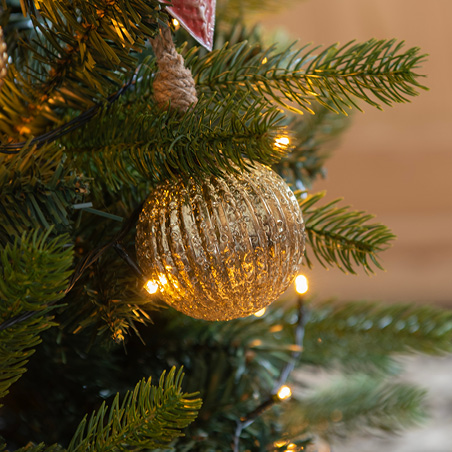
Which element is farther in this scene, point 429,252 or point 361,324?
point 429,252

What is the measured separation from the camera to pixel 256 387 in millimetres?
284

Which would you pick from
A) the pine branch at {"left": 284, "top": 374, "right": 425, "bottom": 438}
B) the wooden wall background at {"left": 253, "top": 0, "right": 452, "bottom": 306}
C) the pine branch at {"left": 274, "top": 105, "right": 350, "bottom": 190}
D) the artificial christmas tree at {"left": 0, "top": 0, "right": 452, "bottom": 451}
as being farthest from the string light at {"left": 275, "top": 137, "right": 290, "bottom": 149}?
the wooden wall background at {"left": 253, "top": 0, "right": 452, "bottom": 306}

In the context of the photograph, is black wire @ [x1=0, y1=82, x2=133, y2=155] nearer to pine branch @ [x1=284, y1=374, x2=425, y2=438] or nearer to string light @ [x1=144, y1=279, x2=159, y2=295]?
string light @ [x1=144, y1=279, x2=159, y2=295]

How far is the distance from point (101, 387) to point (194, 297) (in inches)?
3.6

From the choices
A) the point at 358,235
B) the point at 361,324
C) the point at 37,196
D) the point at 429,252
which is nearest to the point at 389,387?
the point at 361,324

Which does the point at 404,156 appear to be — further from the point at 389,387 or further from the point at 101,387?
the point at 101,387

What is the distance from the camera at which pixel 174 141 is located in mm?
160

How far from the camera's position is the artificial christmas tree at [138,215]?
0.50ft

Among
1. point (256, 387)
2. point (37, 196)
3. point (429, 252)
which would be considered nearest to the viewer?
point (37, 196)

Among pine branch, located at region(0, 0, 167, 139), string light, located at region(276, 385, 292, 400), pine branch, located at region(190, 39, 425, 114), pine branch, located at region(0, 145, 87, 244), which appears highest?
pine branch, located at region(190, 39, 425, 114)

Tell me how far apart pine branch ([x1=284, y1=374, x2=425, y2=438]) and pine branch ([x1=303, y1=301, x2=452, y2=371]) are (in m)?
0.02

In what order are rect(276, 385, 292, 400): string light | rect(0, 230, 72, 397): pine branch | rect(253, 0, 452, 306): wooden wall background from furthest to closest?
rect(253, 0, 452, 306): wooden wall background
rect(276, 385, 292, 400): string light
rect(0, 230, 72, 397): pine branch

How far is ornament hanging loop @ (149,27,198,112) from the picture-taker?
17 cm

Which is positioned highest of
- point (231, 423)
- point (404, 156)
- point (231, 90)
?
point (404, 156)
